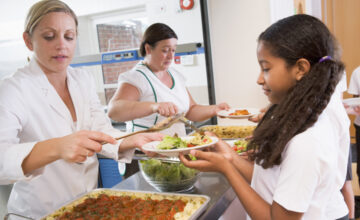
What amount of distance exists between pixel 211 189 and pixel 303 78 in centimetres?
71

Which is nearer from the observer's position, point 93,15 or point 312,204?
point 312,204

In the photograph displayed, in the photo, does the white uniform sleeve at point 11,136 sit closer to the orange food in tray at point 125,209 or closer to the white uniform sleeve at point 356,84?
the orange food in tray at point 125,209

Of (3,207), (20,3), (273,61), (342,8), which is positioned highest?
(20,3)

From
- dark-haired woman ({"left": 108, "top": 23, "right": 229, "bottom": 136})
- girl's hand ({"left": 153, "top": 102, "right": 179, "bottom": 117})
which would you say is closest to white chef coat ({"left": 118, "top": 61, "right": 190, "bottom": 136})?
dark-haired woman ({"left": 108, "top": 23, "right": 229, "bottom": 136})

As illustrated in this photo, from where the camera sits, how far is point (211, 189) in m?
1.52

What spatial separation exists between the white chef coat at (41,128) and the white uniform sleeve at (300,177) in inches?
33.9

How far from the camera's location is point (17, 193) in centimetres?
146

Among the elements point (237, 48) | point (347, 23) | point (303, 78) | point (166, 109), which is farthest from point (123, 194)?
point (347, 23)

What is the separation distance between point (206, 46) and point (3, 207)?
2.91 m

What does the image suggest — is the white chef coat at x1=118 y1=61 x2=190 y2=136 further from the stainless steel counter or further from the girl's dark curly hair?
the girl's dark curly hair

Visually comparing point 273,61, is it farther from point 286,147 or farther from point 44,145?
point 44,145

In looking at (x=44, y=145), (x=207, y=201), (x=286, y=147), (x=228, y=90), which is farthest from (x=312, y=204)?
(x=228, y=90)

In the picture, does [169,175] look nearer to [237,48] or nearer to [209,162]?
[209,162]

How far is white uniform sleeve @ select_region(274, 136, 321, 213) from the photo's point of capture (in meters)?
0.96
